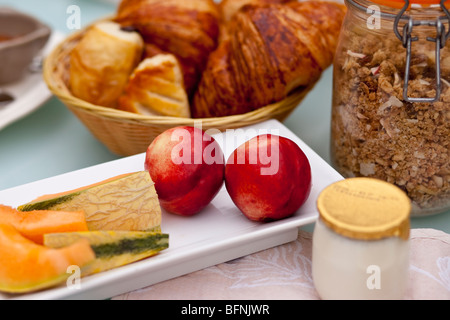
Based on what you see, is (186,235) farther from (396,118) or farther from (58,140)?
(58,140)

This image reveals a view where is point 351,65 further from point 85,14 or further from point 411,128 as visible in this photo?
point 85,14

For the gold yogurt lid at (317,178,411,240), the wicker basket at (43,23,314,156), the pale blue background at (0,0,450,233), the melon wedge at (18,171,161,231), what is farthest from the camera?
the pale blue background at (0,0,450,233)

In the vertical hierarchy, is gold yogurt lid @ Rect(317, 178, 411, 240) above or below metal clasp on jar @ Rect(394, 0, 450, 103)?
below

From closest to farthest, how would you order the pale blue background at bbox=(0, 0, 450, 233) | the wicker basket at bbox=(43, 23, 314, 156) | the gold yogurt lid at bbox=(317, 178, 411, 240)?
the gold yogurt lid at bbox=(317, 178, 411, 240), the wicker basket at bbox=(43, 23, 314, 156), the pale blue background at bbox=(0, 0, 450, 233)

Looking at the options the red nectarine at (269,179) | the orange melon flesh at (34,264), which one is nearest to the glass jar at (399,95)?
the red nectarine at (269,179)

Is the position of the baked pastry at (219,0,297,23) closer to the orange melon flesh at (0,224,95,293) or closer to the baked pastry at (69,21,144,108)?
the baked pastry at (69,21,144,108)

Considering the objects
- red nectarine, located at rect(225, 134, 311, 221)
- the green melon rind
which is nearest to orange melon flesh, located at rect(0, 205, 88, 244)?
the green melon rind

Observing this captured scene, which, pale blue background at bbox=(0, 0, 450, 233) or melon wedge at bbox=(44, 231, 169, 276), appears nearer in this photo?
melon wedge at bbox=(44, 231, 169, 276)
